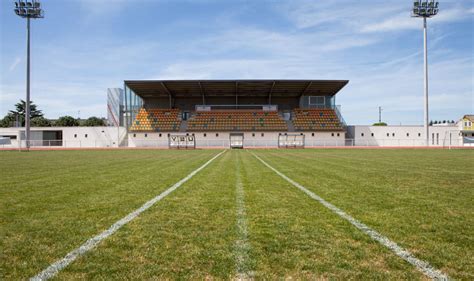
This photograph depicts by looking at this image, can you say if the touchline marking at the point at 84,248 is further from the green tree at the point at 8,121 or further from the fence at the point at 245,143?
the green tree at the point at 8,121

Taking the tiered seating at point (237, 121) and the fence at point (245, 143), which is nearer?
the fence at point (245, 143)

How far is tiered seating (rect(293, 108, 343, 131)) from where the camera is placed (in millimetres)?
49219

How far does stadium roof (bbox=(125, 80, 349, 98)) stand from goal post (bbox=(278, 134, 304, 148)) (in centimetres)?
931

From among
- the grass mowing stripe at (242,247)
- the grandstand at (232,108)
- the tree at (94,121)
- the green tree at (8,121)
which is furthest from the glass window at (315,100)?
the green tree at (8,121)

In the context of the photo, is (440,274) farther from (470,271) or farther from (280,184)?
(280,184)

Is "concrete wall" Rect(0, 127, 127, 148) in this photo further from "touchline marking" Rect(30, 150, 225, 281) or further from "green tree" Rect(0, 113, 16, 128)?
"touchline marking" Rect(30, 150, 225, 281)

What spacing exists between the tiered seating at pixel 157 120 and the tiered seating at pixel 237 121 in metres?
2.72

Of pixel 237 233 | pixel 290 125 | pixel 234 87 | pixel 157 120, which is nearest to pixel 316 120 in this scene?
pixel 290 125

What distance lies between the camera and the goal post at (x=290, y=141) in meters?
42.7

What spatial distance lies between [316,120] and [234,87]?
568 inches

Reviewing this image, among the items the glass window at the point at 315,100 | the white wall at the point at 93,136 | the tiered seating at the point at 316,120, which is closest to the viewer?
the white wall at the point at 93,136

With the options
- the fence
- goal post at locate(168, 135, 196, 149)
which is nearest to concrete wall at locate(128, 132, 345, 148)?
the fence

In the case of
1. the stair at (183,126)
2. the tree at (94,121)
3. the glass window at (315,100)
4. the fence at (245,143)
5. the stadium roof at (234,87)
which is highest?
the stadium roof at (234,87)

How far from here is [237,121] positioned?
5044 centimetres
